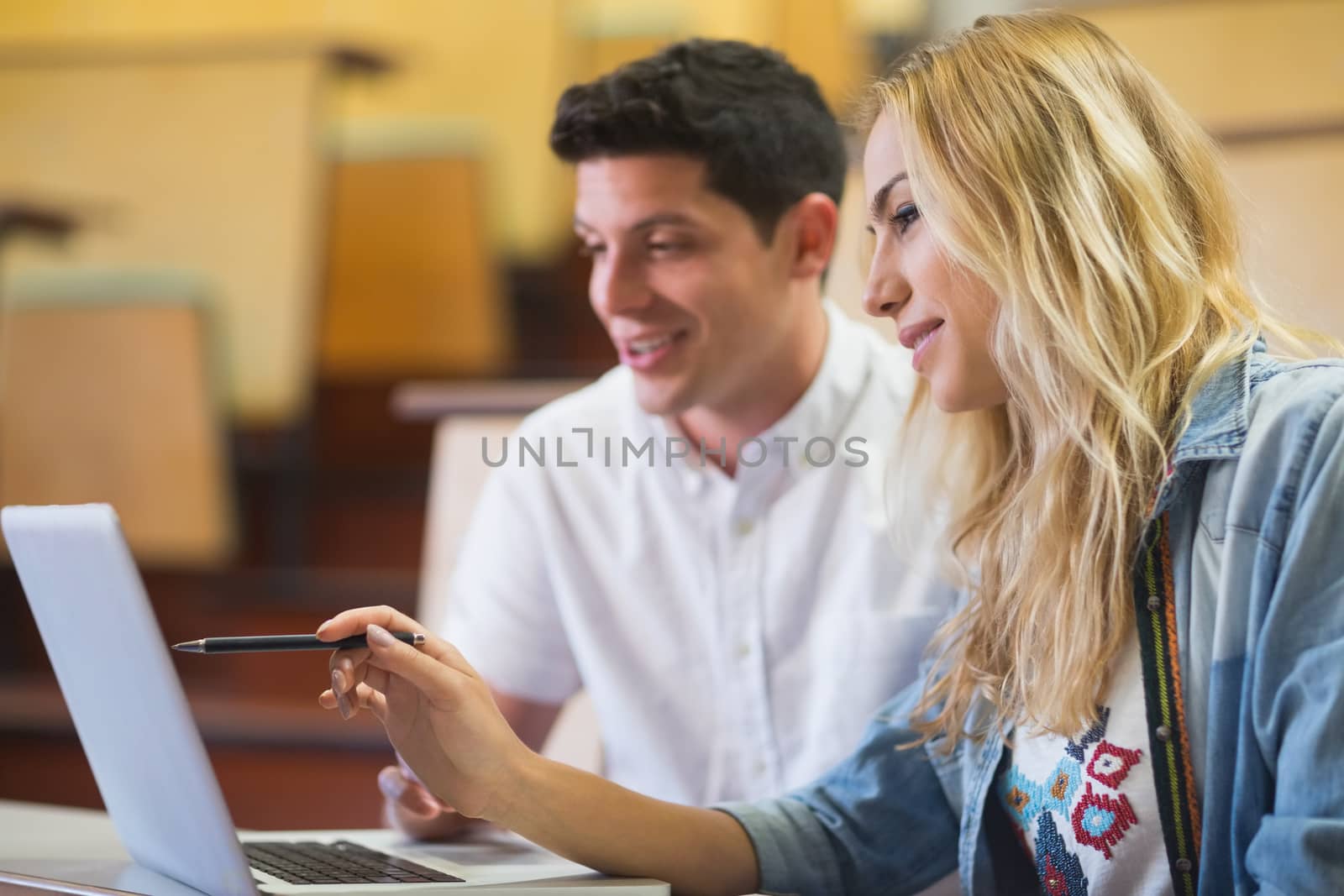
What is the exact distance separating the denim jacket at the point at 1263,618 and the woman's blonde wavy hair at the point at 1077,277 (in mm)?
32

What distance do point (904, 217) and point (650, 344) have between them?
0.42 meters

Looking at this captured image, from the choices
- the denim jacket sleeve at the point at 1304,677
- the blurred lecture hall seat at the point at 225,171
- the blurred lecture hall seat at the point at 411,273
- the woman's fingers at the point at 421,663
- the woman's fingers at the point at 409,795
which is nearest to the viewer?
the denim jacket sleeve at the point at 1304,677

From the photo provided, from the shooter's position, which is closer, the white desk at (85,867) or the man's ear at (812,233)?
the white desk at (85,867)

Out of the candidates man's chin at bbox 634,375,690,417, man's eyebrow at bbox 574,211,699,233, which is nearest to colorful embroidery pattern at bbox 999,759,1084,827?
man's chin at bbox 634,375,690,417

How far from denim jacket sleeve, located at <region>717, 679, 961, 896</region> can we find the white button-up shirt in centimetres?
22

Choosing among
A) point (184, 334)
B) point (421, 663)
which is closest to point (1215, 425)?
point (421, 663)

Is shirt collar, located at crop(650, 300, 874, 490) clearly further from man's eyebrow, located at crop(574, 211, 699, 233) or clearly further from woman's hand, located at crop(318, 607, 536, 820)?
woman's hand, located at crop(318, 607, 536, 820)

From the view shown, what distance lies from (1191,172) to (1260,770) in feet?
1.29

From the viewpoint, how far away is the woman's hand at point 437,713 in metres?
0.85

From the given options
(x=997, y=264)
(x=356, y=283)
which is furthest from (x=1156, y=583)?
(x=356, y=283)

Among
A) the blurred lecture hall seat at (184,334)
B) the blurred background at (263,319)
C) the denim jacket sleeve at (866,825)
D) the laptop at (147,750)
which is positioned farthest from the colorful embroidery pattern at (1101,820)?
the blurred lecture hall seat at (184,334)

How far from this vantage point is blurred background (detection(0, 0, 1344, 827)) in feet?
8.81

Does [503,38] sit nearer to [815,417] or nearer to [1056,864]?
[815,417]

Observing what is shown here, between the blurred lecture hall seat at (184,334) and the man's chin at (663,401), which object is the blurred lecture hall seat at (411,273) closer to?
the blurred lecture hall seat at (184,334)
